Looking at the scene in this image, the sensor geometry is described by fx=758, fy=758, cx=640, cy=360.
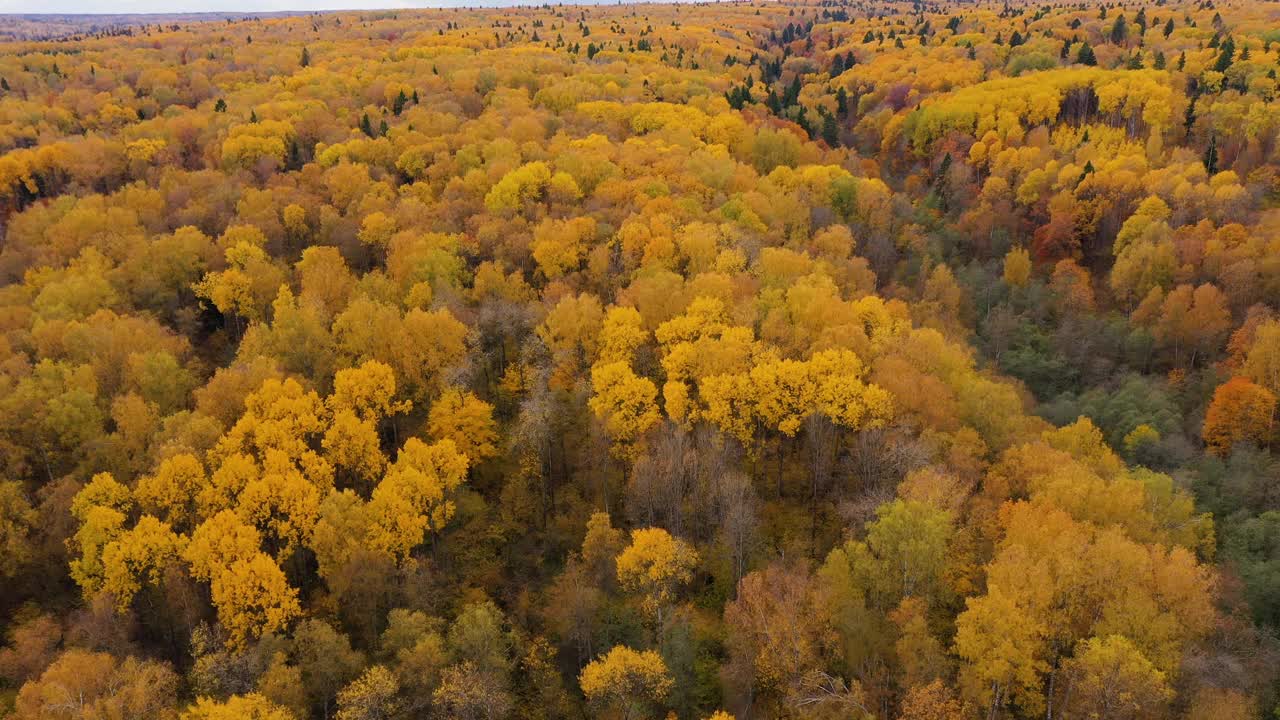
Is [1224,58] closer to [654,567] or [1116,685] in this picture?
[1116,685]

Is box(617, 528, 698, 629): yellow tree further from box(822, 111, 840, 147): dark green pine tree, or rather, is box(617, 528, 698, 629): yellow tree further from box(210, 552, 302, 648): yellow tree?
box(822, 111, 840, 147): dark green pine tree

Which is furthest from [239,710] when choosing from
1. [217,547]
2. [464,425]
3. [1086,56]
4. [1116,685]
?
[1086,56]

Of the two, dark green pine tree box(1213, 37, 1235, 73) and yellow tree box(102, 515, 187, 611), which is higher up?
dark green pine tree box(1213, 37, 1235, 73)

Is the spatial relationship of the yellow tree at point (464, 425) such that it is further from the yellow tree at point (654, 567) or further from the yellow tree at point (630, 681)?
the yellow tree at point (630, 681)

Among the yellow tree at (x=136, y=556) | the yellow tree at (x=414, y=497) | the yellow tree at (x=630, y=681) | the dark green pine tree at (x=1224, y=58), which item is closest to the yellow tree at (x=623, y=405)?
the yellow tree at (x=414, y=497)

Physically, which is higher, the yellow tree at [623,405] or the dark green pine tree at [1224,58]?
the dark green pine tree at [1224,58]

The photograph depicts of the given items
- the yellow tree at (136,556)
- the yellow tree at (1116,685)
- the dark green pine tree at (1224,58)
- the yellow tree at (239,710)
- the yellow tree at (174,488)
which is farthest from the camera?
the dark green pine tree at (1224,58)

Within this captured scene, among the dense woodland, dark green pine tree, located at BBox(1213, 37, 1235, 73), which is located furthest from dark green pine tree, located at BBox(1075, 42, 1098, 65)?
the dense woodland

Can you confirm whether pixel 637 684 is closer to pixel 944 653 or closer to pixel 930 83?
pixel 944 653
